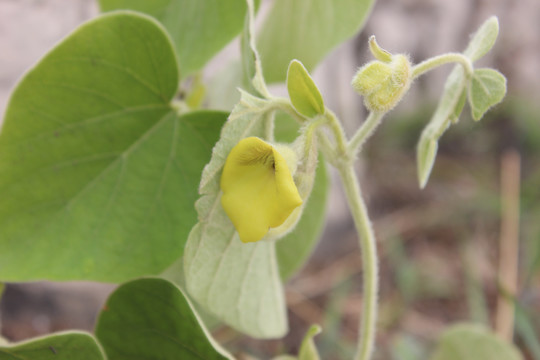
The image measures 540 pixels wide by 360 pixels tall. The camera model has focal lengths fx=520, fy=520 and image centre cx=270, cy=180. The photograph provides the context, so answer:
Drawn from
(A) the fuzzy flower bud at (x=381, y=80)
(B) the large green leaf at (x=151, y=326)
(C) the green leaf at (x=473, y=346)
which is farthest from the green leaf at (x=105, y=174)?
(C) the green leaf at (x=473, y=346)

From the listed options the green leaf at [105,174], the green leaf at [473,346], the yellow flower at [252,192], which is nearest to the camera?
the yellow flower at [252,192]

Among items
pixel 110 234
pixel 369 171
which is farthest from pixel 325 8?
pixel 369 171

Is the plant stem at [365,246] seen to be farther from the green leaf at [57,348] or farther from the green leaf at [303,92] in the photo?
the green leaf at [57,348]

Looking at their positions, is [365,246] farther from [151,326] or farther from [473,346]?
[473,346]

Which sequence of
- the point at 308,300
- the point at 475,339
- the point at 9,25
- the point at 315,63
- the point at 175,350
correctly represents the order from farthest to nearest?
the point at 308,300, the point at 9,25, the point at 475,339, the point at 315,63, the point at 175,350

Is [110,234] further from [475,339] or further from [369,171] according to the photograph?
[369,171]
